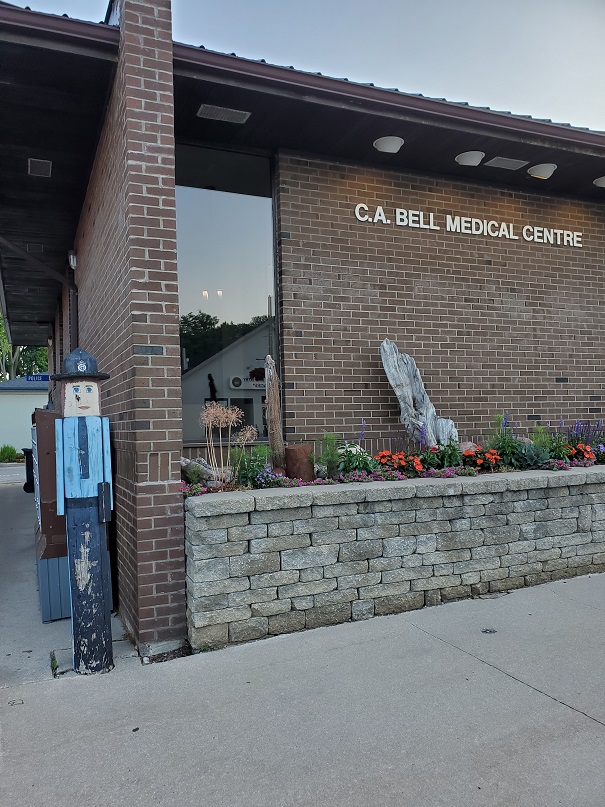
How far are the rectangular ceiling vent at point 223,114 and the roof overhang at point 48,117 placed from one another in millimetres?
856

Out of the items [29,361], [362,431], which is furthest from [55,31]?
[29,361]

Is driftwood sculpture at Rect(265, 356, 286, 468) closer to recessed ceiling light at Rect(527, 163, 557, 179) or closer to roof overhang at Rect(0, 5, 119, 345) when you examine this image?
roof overhang at Rect(0, 5, 119, 345)

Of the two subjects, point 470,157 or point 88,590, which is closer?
point 88,590

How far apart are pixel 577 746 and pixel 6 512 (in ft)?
33.9

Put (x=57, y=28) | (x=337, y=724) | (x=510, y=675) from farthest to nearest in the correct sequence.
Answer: (x=57, y=28) → (x=510, y=675) → (x=337, y=724)

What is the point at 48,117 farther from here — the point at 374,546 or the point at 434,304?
the point at 374,546

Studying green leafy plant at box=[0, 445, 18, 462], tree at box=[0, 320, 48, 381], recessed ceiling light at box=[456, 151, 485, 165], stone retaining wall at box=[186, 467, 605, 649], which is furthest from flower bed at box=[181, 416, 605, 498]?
tree at box=[0, 320, 48, 381]

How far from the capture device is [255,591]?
4.31 m

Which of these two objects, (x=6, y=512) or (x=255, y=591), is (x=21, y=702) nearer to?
(x=255, y=591)

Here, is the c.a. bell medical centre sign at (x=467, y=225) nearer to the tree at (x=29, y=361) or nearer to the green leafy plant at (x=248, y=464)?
the green leafy plant at (x=248, y=464)

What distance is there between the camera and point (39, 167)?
660 centimetres

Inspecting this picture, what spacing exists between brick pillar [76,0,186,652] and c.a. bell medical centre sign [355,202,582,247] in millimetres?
2830

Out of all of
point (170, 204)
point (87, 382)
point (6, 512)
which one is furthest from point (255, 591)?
point (6, 512)

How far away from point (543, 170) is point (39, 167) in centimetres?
546
